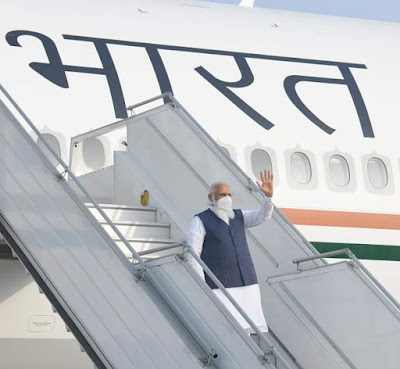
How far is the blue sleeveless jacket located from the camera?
688cm

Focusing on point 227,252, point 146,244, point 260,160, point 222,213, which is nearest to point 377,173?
point 260,160

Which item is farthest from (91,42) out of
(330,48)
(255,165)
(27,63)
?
(330,48)

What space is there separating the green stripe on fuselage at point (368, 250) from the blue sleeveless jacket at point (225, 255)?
10.6 ft

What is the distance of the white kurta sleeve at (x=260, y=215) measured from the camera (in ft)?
23.3

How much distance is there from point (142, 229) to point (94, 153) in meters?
2.24

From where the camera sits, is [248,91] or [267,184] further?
[248,91]

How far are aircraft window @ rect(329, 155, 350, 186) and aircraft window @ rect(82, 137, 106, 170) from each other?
8.30 feet

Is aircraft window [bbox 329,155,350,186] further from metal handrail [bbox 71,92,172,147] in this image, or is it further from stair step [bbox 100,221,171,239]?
stair step [bbox 100,221,171,239]

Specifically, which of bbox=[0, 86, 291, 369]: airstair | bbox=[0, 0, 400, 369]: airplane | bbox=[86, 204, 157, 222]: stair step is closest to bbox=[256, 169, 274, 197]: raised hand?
bbox=[0, 86, 291, 369]: airstair

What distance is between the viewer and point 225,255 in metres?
6.90

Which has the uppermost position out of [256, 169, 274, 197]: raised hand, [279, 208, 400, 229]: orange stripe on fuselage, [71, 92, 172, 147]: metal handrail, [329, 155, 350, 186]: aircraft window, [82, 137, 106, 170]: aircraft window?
[71, 92, 172, 147]: metal handrail

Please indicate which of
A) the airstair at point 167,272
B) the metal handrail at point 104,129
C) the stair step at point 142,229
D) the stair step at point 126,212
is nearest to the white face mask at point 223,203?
the airstair at point 167,272

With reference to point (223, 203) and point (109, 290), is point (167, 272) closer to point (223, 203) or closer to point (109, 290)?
point (109, 290)

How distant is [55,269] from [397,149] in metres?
5.85
